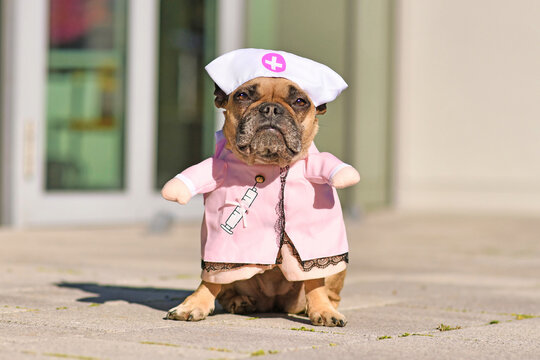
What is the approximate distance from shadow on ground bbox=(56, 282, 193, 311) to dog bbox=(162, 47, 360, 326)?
0.42 meters

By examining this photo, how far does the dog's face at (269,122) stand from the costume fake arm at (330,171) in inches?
2.0

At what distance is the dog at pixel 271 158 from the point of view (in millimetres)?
3318

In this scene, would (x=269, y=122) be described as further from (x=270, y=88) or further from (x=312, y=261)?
(x=312, y=261)

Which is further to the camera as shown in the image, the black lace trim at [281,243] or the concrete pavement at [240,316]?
the black lace trim at [281,243]

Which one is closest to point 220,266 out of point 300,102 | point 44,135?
point 300,102

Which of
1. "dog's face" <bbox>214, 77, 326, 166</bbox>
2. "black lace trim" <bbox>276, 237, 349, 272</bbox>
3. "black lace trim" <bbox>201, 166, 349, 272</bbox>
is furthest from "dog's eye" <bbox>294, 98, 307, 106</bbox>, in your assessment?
"black lace trim" <bbox>276, 237, 349, 272</bbox>

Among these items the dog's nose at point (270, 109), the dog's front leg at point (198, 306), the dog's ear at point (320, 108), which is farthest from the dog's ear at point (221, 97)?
the dog's front leg at point (198, 306)

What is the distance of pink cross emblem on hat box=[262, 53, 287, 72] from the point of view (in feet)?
11.2

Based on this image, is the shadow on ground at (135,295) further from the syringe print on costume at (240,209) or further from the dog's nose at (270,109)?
the dog's nose at (270,109)

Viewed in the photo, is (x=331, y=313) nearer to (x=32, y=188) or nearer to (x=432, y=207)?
(x=32, y=188)

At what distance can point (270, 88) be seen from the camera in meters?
3.40

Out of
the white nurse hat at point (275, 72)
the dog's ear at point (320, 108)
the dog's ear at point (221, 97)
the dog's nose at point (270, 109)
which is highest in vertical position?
the white nurse hat at point (275, 72)

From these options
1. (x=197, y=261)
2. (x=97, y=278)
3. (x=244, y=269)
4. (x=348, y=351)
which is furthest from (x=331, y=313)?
(x=197, y=261)

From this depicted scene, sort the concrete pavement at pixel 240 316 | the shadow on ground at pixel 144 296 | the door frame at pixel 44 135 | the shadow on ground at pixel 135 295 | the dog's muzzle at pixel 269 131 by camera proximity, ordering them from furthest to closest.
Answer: the door frame at pixel 44 135 → the shadow on ground at pixel 135 295 → the shadow on ground at pixel 144 296 → the dog's muzzle at pixel 269 131 → the concrete pavement at pixel 240 316
